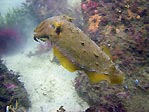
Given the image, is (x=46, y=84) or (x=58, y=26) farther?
(x=46, y=84)

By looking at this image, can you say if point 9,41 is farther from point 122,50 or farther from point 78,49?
point 78,49

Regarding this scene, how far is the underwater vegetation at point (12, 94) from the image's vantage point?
5641 millimetres

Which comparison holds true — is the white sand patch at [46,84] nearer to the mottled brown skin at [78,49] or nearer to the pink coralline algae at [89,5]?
the pink coralline algae at [89,5]

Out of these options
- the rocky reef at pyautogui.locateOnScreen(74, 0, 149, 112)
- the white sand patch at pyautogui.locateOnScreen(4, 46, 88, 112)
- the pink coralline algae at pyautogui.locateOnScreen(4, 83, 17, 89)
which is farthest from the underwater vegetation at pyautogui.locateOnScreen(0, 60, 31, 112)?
the rocky reef at pyautogui.locateOnScreen(74, 0, 149, 112)

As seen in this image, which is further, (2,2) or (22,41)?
(2,2)

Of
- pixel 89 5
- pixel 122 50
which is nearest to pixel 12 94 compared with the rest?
pixel 122 50

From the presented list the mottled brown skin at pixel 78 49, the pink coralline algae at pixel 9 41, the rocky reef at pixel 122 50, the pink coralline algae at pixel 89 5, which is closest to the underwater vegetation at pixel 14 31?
the pink coralline algae at pixel 9 41

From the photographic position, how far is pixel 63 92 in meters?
6.36

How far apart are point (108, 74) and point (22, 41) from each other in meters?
7.66

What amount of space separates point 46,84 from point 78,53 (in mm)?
4540

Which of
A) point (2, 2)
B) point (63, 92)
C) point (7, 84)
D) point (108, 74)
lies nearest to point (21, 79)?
point (7, 84)

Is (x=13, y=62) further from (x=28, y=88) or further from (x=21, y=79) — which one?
(x=28, y=88)

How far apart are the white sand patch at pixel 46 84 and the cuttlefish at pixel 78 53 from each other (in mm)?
3360

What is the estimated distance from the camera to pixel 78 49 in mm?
2426
